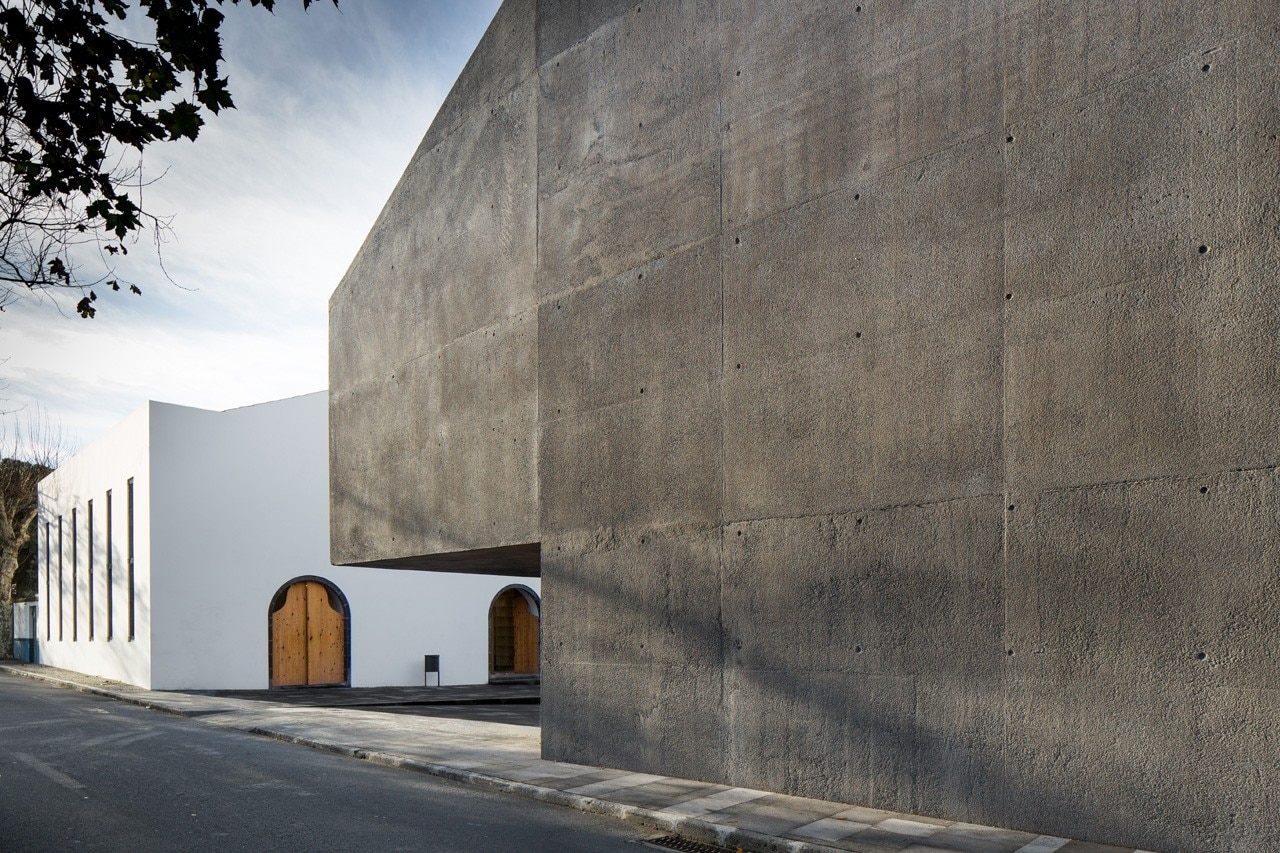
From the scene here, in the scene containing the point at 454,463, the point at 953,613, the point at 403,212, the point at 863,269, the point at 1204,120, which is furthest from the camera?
the point at 403,212

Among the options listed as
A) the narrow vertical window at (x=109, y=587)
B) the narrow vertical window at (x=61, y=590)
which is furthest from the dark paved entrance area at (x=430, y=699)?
the narrow vertical window at (x=61, y=590)

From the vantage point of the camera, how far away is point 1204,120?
6012mm

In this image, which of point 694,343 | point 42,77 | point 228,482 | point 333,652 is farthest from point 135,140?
point 333,652

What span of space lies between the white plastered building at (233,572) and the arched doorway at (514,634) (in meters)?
0.52

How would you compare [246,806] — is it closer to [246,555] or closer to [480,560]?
[480,560]

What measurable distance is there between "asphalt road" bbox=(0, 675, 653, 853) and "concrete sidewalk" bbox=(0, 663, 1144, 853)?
260 mm

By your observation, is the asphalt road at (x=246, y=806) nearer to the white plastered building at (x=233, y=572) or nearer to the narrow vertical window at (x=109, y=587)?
the white plastered building at (x=233, y=572)

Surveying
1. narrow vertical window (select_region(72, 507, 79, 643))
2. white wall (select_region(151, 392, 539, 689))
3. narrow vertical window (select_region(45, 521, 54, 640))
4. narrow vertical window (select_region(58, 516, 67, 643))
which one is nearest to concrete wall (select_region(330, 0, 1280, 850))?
white wall (select_region(151, 392, 539, 689))

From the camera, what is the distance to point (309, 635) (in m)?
24.5

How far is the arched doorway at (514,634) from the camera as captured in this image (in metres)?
28.2

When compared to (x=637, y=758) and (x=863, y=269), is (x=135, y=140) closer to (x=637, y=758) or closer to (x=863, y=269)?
(x=863, y=269)

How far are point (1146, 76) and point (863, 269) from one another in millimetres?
2259

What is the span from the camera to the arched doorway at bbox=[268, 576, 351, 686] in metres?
23.9

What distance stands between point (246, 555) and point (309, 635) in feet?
8.34
